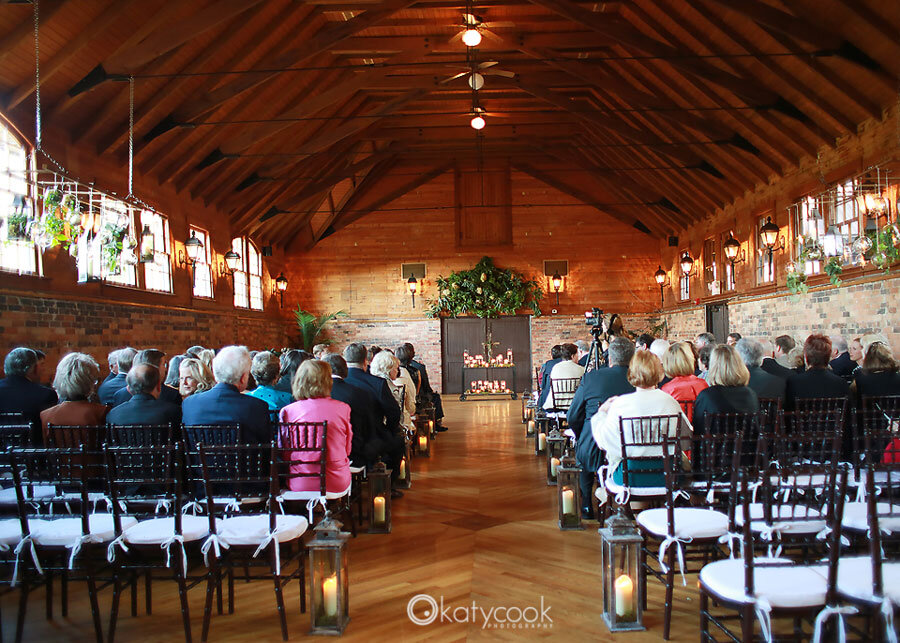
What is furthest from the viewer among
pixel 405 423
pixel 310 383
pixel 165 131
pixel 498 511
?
pixel 165 131

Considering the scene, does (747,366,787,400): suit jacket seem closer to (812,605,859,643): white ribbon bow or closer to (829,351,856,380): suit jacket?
(829,351,856,380): suit jacket

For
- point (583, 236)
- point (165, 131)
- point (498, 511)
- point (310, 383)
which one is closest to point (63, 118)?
point (165, 131)

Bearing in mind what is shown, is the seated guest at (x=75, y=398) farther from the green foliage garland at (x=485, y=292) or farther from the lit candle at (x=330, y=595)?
the green foliage garland at (x=485, y=292)

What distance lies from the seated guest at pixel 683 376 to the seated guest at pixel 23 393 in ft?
14.2

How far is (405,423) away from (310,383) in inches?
124

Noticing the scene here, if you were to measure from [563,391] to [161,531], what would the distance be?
15.7 ft

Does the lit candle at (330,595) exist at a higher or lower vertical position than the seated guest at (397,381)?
lower

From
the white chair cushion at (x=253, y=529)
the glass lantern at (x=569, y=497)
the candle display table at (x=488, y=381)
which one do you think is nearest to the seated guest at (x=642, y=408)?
the glass lantern at (x=569, y=497)

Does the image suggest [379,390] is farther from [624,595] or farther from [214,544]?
[624,595]

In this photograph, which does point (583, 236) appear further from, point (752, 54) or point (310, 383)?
point (310, 383)

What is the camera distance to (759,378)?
17.3ft

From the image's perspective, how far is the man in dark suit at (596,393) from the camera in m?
5.09

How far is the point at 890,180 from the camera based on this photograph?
316 inches

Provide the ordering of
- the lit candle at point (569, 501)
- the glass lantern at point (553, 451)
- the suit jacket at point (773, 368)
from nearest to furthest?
the lit candle at point (569, 501)
the suit jacket at point (773, 368)
the glass lantern at point (553, 451)
